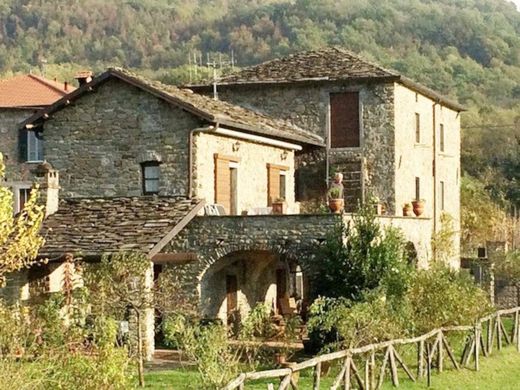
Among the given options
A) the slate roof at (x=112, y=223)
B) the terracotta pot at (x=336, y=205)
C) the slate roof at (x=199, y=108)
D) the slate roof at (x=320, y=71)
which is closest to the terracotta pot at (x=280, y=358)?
the slate roof at (x=112, y=223)

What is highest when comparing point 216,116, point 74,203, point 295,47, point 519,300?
point 295,47

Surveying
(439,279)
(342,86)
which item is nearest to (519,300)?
(342,86)

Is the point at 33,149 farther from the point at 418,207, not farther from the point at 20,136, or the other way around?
the point at 418,207

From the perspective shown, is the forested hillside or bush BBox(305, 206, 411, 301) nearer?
bush BBox(305, 206, 411, 301)

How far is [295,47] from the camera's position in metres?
99.7

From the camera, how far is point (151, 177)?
28672 mm

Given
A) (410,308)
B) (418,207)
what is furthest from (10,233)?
(418,207)

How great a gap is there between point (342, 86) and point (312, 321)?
12188 millimetres

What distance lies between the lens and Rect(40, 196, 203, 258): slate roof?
2483cm

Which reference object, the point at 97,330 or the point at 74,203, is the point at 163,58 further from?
the point at 97,330

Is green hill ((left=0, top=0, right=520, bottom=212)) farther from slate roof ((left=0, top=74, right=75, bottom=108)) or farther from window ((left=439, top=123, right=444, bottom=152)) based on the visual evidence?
window ((left=439, top=123, right=444, bottom=152))

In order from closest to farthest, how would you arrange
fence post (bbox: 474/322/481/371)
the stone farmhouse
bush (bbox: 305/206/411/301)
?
fence post (bbox: 474/322/481/371), bush (bbox: 305/206/411/301), the stone farmhouse

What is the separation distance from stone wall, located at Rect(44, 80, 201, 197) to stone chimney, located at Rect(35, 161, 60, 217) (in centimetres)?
145

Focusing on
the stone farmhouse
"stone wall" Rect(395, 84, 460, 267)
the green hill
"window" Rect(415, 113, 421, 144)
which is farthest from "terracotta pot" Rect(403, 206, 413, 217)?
the green hill
